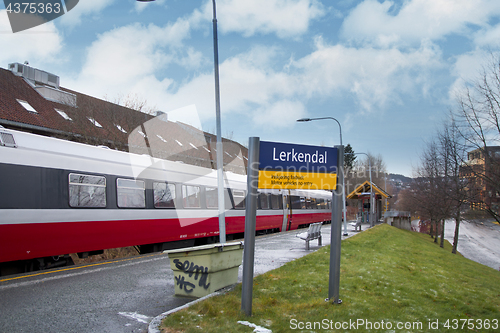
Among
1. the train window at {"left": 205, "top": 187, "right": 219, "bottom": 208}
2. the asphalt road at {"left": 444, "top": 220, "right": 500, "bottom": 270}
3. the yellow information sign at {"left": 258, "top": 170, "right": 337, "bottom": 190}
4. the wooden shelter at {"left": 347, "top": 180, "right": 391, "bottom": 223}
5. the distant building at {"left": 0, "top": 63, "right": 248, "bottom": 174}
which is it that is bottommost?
the asphalt road at {"left": 444, "top": 220, "right": 500, "bottom": 270}

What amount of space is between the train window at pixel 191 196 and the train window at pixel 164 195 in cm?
70

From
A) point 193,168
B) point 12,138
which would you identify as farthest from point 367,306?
point 193,168

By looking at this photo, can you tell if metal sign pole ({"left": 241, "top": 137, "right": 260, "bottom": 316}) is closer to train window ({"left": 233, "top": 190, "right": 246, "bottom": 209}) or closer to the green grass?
the green grass

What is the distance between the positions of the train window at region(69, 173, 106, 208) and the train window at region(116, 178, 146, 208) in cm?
60

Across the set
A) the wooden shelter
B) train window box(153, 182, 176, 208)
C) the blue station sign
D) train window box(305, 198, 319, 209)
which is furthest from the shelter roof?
the blue station sign

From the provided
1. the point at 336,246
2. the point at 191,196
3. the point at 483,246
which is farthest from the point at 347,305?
the point at 483,246

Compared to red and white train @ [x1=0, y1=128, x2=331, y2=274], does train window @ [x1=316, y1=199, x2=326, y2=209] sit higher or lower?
lower

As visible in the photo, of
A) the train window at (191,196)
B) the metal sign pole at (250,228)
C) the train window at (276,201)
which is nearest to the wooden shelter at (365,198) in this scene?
the train window at (276,201)

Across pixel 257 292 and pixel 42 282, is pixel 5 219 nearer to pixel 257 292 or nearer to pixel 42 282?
pixel 42 282

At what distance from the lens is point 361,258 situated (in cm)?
1094

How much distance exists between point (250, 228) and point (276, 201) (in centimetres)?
1782

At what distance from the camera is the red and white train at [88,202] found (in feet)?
27.4

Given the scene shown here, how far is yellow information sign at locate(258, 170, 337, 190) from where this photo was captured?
5.54m

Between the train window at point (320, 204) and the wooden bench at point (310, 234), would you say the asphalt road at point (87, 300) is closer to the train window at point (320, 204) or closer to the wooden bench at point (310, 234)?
the wooden bench at point (310, 234)
